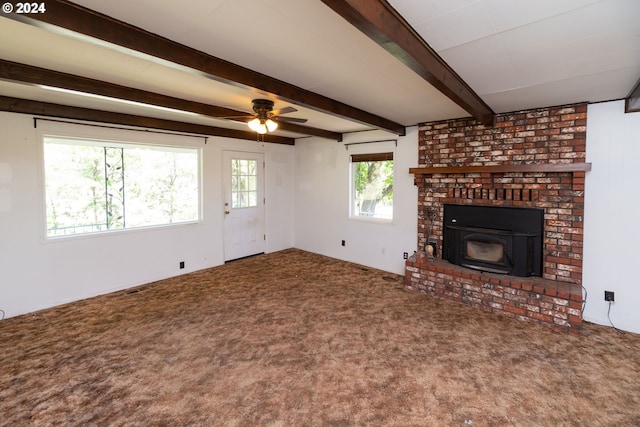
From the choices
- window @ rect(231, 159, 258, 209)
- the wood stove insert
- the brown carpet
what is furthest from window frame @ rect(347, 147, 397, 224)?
window @ rect(231, 159, 258, 209)

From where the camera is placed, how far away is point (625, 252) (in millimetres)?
3062

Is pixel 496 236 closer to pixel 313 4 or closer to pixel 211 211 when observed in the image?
pixel 313 4

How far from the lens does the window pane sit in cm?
502

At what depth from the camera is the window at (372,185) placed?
197 inches

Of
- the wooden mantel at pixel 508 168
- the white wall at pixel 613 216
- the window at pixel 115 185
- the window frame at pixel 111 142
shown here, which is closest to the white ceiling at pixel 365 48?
the white wall at pixel 613 216

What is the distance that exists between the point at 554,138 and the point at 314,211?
4029 millimetres

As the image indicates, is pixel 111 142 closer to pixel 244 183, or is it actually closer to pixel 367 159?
pixel 244 183

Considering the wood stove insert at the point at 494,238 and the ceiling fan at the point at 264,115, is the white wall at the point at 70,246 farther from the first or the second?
the wood stove insert at the point at 494,238

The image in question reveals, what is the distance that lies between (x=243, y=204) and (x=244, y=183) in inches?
16.1

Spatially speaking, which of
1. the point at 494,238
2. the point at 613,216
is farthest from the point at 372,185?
the point at 613,216

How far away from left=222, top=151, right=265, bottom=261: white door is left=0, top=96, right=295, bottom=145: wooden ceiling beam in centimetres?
60

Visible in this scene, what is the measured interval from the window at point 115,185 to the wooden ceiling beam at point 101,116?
38 cm

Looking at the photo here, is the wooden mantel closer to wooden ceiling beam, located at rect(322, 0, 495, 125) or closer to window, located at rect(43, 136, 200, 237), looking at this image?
wooden ceiling beam, located at rect(322, 0, 495, 125)

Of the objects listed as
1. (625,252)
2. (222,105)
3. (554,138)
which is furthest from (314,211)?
(625,252)
